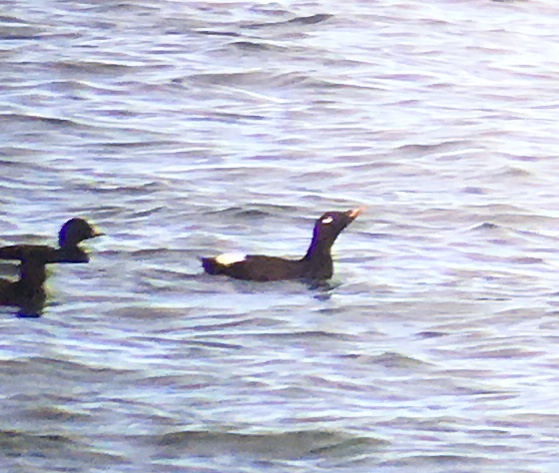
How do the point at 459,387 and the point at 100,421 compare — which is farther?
the point at 459,387

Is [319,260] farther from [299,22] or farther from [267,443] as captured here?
[299,22]

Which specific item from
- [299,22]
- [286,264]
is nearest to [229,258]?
[286,264]

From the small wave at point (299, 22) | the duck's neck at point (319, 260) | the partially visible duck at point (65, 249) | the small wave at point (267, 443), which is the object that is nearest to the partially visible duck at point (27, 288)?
the partially visible duck at point (65, 249)

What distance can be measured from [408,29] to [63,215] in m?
6.93

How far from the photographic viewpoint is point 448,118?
47.5 feet

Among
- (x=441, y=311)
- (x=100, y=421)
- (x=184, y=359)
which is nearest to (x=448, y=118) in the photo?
(x=441, y=311)

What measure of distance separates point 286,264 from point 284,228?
1154mm

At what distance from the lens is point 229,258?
10188 mm

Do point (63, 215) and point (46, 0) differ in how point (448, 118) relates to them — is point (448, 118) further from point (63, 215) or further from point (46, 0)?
point (46, 0)

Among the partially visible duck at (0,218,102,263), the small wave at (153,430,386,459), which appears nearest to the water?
the small wave at (153,430,386,459)

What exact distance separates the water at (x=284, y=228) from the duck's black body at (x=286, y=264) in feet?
0.40

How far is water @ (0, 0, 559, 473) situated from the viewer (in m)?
7.41

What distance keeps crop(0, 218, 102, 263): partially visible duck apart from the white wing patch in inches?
31.8

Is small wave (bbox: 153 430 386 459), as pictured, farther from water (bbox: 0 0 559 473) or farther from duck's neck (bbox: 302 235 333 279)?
duck's neck (bbox: 302 235 333 279)
